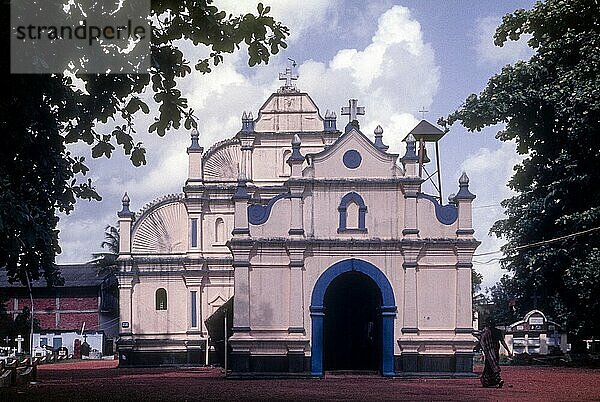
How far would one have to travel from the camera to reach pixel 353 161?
29188 millimetres

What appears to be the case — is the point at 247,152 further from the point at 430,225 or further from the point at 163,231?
the point at 430,225

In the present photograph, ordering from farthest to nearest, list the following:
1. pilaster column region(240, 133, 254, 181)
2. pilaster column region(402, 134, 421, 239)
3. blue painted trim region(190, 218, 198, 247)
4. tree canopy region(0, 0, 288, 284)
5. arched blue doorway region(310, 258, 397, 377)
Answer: blue painted trim region(190, 218, 198, 247), pilaster column region(240, 133, 254, 181), pilaster column region(402, 134, 421, 239), arched blue doorway region(310, 258, 397, 377), tree canopy region(0, 0, 288, 284)

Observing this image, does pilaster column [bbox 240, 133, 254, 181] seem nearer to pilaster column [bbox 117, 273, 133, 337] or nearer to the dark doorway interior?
pilaster column [bbox 117, 273, 133, 337]

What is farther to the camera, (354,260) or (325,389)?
(354,260)

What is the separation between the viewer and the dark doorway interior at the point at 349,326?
3275 centimetres

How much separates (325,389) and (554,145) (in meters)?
15.9

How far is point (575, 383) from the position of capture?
24297 millimetres

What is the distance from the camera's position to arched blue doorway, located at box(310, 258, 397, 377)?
28.5 metres

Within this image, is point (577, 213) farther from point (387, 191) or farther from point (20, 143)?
point (20, 143)

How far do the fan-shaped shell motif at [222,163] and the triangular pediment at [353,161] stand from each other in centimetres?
1062

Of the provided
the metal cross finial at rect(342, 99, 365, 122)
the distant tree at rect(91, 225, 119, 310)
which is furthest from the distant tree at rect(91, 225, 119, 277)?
the metal cross finial at rect(342, 99, 365, 122)

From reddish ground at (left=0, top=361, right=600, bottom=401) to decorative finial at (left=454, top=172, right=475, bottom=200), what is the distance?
19.6ft

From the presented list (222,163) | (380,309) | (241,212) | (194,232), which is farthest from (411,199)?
(194,232)

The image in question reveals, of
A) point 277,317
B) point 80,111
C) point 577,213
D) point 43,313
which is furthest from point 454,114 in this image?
point 43,313
